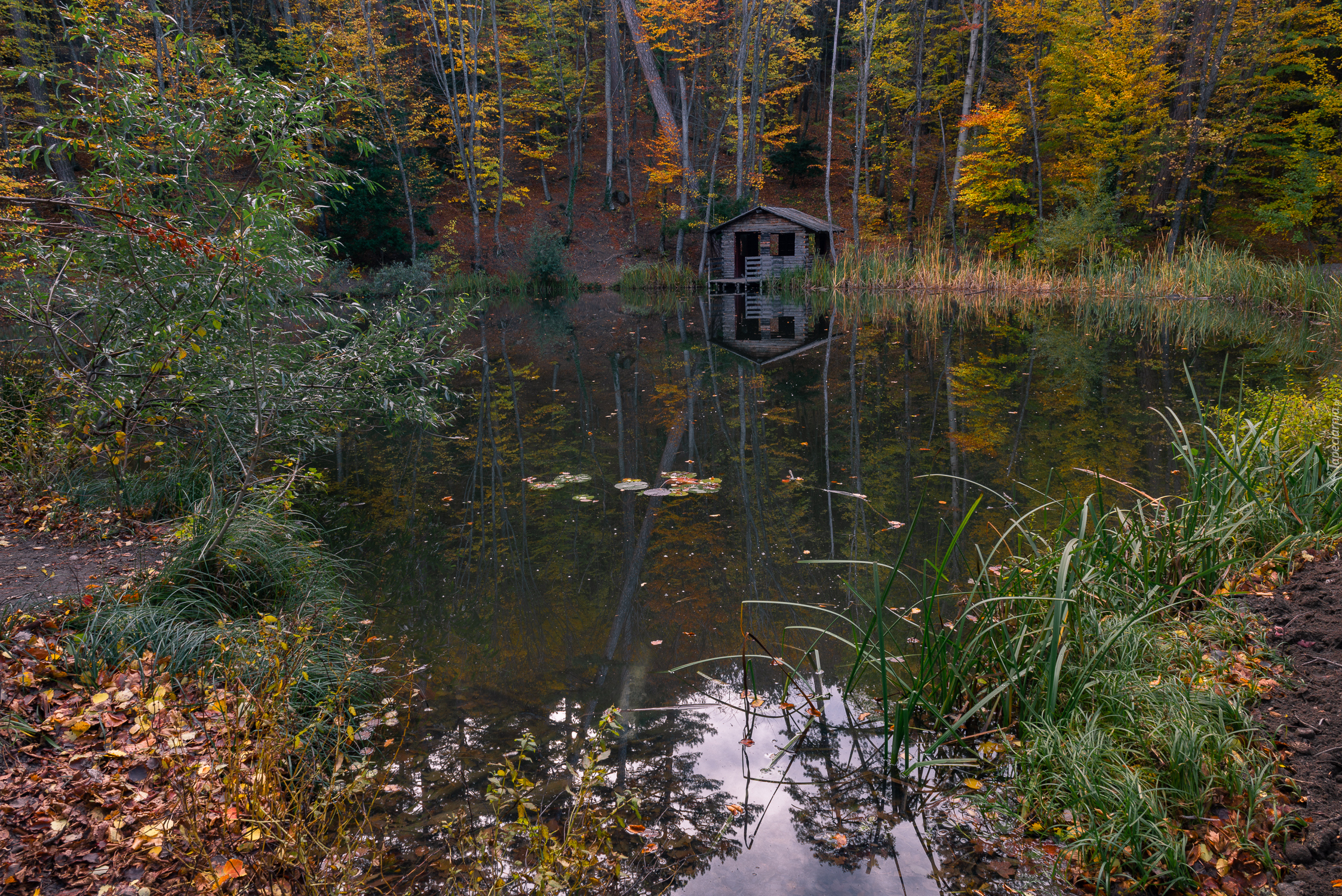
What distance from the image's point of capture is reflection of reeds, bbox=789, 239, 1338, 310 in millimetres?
15039

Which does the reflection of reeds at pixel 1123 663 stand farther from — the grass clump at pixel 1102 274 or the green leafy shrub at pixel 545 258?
the green leafy shrub at pixel 545 258

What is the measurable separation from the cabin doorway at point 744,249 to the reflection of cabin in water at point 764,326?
5358 millimetres

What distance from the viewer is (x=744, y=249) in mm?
29344

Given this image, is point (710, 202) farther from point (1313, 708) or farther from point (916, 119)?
point (1313, 708)

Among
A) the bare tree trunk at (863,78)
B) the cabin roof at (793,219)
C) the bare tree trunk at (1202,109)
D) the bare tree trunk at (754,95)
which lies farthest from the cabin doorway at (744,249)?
the bare tree trunk at (1202,109)

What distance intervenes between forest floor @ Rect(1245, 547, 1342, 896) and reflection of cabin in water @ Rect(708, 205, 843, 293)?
24.4 meters

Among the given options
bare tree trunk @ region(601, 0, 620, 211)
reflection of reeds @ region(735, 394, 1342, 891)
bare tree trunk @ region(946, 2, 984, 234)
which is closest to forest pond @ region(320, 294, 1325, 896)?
reflection of reeds @ region(735, 394, 1342, 891)

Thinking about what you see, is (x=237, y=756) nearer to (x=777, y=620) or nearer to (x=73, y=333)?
(x=777, y=620)

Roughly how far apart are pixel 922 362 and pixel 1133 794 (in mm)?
10122

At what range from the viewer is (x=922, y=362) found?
11898 millimetres

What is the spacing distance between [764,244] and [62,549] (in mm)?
25934

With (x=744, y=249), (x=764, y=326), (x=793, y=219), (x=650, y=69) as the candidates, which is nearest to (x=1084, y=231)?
(x=793, y=219)

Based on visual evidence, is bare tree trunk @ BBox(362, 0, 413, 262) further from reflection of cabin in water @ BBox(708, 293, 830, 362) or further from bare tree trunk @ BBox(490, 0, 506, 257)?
reflection of cabin in water @ BBox(708, 293, 830, 362)

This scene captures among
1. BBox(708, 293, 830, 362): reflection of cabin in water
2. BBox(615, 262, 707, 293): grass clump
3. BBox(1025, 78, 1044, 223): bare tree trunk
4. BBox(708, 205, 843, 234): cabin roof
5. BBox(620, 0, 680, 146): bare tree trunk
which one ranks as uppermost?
BBox(620, 0, 680, 146): bare tree trunk
